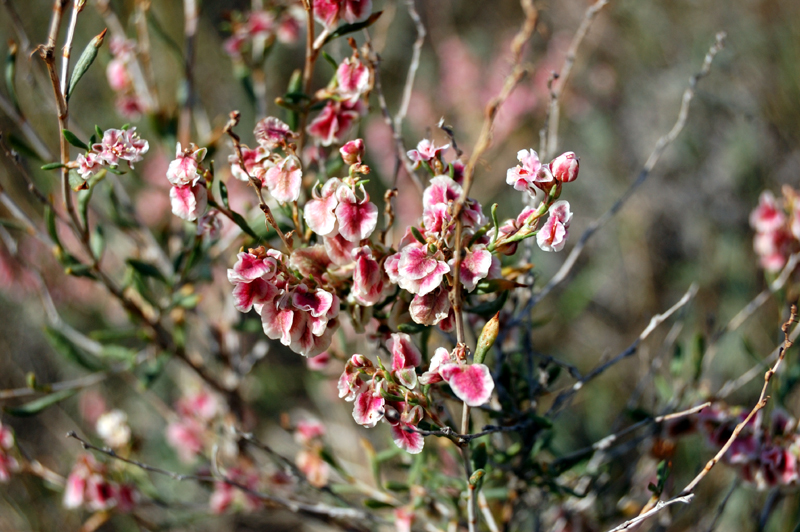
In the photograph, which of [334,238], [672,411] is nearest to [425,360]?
[334,238]

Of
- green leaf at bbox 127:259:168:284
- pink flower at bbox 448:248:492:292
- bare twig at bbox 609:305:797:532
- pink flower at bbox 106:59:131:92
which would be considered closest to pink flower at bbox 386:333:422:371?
pink flower at bbox 448:248:492:292

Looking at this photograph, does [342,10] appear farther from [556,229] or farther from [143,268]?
[143,268]

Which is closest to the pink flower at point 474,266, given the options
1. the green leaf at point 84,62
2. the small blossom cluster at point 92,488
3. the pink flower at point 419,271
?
the pink flower at point 419,271

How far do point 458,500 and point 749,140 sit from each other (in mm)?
2539

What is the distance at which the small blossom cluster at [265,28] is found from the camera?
1179 millimetres

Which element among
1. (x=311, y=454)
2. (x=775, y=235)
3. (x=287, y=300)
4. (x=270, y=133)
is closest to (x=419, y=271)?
(x=287, y=300)

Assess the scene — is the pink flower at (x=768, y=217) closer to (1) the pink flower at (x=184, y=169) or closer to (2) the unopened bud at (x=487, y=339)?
(2) the unopened bud at (x=487, y=339)

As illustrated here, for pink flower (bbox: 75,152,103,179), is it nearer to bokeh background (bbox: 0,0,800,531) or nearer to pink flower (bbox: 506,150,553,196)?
pink flower (bbox: 506,150,553,196)

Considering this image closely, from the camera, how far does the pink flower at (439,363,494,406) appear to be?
578mm

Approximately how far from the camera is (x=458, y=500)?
904mm

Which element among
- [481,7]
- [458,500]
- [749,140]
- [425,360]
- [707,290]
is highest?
[481,7]

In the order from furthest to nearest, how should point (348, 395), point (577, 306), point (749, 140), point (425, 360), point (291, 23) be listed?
point (749, 140) < point (577, 306) < point (291, 23) < point (425, 360) < point (348, 395)

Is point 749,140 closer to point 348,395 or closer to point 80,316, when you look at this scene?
point 348,395

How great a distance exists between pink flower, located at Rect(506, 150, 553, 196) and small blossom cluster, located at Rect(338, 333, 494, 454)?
0.70 ft
